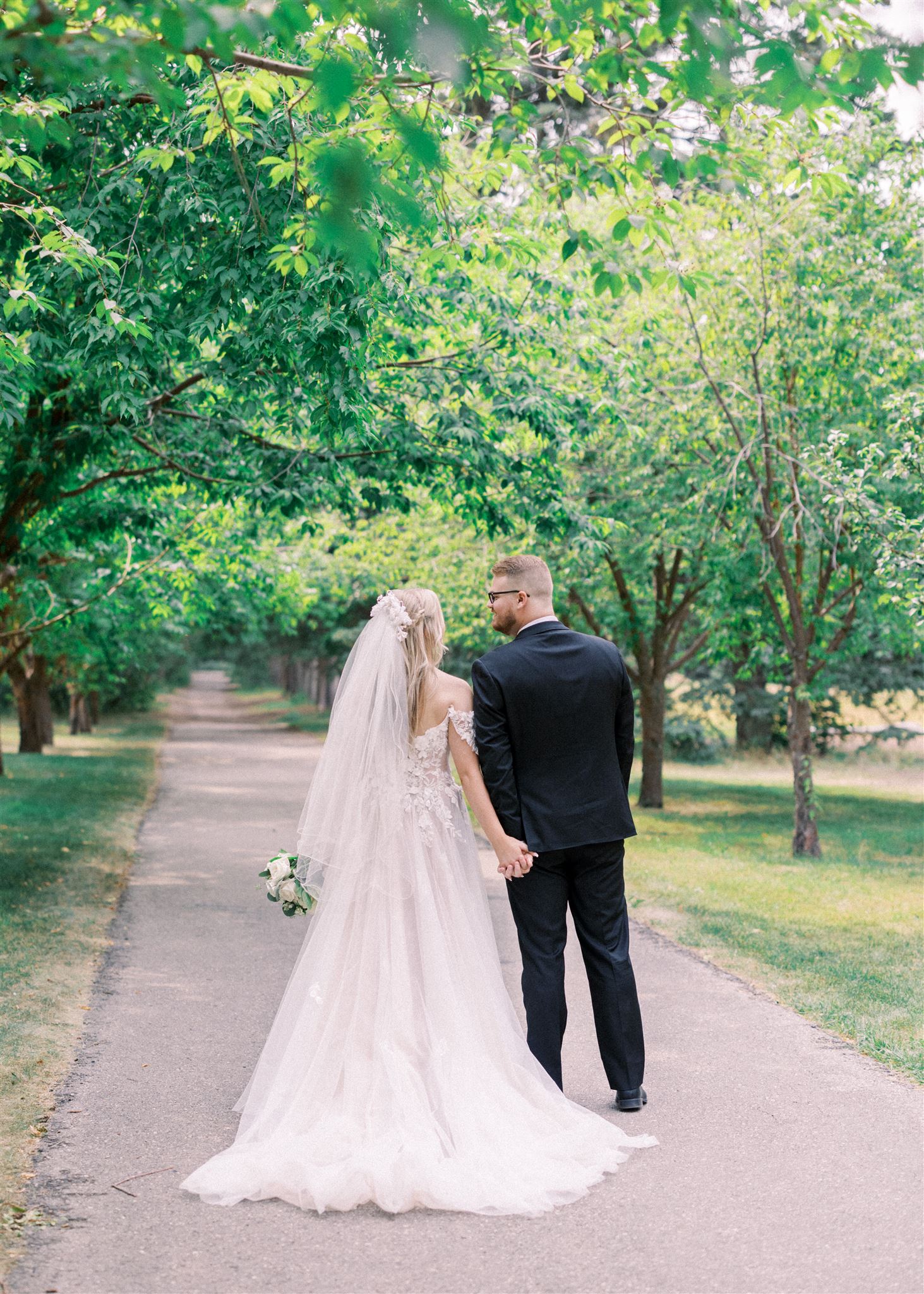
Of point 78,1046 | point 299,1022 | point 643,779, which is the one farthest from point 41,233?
point 643,779

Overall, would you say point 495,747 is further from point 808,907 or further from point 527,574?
point 808,907

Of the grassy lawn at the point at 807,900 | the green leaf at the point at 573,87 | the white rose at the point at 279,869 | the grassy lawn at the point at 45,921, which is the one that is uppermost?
the green leaf at the point at 573,87

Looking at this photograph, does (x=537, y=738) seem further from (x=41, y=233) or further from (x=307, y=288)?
(x=41, y=233)

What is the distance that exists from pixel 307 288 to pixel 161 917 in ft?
17.2

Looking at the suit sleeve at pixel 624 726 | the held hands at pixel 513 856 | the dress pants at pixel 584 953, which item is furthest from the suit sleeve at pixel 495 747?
the suit sleeve at pixel 624 726

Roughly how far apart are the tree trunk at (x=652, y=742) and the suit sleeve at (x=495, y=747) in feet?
46.1

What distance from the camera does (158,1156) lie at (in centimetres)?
456

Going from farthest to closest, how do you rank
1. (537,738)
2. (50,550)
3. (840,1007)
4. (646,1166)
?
(50,550), (840,1007), (537,738), (646,1166)

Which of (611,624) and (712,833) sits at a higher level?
(611,624)

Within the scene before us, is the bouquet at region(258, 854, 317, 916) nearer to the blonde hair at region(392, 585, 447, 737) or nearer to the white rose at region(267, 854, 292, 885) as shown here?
the white rose at region(267, 854, 292, 885)

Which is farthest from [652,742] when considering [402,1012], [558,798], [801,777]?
[402,1012]

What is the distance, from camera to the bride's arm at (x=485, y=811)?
491 centimetres

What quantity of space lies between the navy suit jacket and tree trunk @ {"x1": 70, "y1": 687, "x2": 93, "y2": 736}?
32.4 metres

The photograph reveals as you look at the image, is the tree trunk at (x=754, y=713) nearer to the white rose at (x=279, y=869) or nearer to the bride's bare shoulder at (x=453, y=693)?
the bride's bare shoulder at (x=453, y=693)
